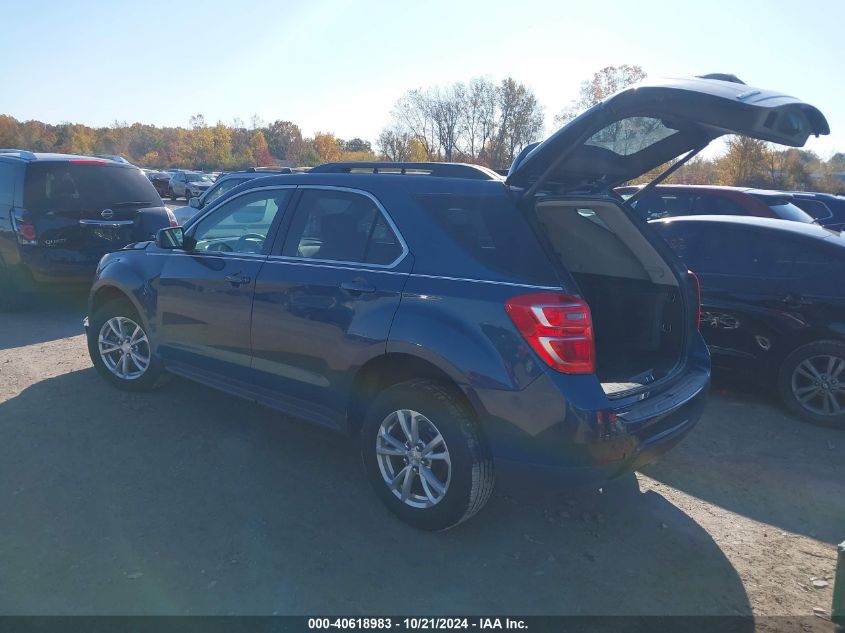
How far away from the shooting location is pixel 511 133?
48594mm

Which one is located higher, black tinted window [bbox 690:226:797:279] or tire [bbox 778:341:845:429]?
black tinted window [bbox 690:226:797:279]

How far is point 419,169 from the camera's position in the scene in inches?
163

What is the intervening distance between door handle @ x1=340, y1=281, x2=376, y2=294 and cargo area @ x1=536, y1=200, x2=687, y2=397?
3.70ft

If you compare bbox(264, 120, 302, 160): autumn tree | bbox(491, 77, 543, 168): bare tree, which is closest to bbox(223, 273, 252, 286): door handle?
bbox(491, 77, 543, 168): bare tree

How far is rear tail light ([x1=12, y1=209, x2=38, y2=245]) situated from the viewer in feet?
25.3

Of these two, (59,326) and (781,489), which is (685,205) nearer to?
(781,489)

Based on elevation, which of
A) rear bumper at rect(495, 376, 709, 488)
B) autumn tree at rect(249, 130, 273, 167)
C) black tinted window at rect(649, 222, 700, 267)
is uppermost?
autumn tree at rect(249, 130, 273, 167)

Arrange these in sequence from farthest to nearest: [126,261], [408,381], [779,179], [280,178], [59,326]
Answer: [779,179] < [59,326] < [126,261] < [280,178] < [408,381]

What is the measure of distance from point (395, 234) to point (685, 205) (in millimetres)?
6360

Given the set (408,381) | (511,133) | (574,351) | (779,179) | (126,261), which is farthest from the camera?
(511,133)

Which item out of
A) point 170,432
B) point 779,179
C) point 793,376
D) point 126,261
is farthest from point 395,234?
point 779,179

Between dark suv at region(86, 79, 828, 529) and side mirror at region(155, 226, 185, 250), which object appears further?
side mirror at region(155, 226, 185, 250)

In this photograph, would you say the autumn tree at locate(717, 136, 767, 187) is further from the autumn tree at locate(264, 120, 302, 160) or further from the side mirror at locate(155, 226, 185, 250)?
the autumn tree at locate(264, 120, 302, 160)

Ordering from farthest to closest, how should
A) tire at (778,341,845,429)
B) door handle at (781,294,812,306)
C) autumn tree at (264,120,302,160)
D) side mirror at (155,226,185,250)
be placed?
1. autumn tree at (264,120,302,160)
2. door handle at (781,294,812,306)
3. tire at (778,341,845,429)
4. side mirror at (155,226,185,250)
